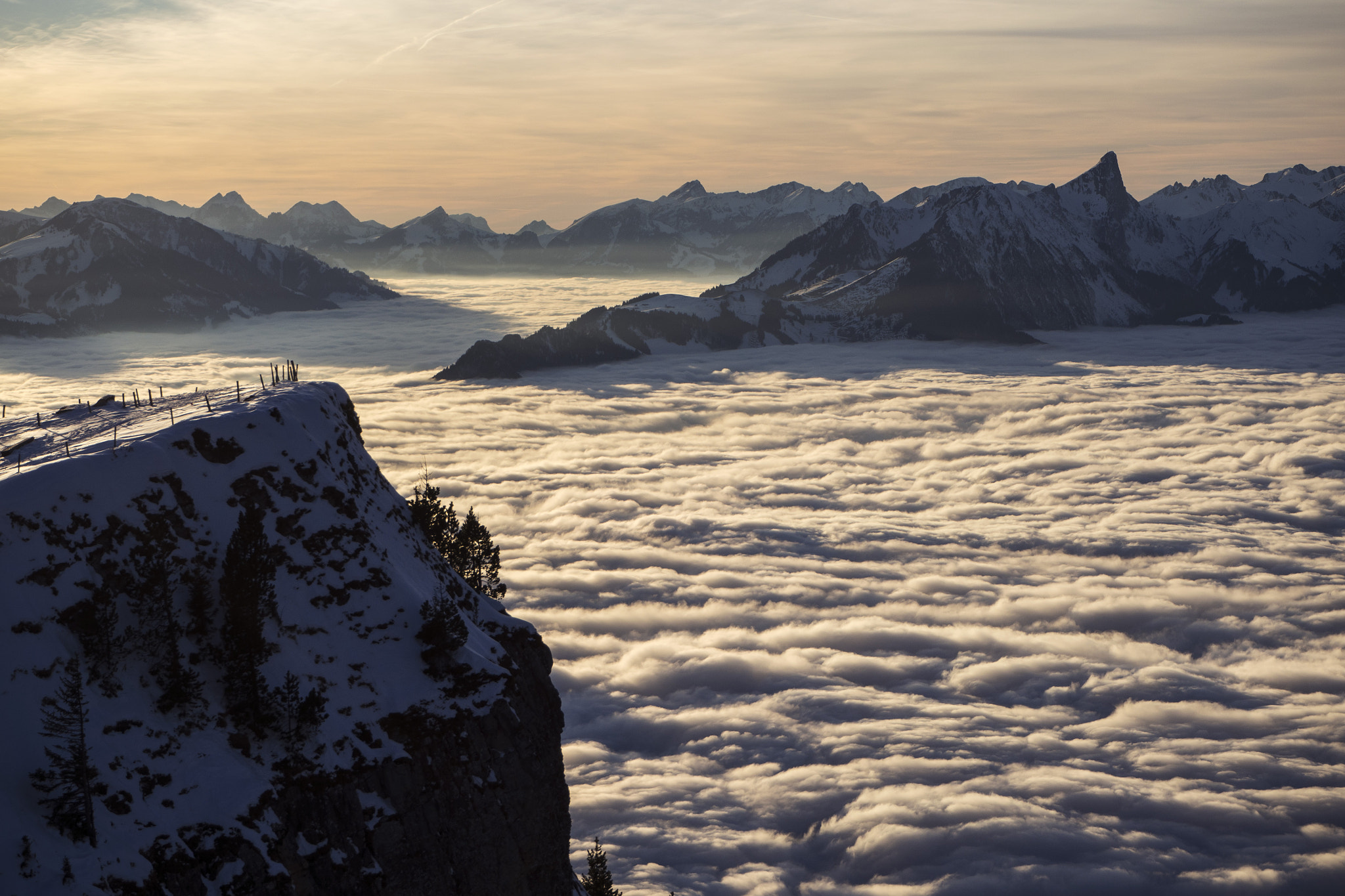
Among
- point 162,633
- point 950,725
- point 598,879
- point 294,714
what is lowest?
point 950,725

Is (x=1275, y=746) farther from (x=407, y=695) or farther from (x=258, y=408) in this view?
(x=258, y=408)

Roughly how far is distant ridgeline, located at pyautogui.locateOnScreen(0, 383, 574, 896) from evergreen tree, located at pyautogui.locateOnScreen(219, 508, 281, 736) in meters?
0.11

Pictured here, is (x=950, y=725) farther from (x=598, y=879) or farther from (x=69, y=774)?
(x=69, y=774)

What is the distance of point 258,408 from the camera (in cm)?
5241

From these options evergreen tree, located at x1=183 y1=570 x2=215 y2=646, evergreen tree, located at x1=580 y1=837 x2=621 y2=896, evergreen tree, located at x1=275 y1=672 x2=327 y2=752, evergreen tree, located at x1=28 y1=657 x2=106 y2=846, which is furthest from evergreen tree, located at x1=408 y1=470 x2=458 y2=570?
evergreen tree, located at x1=28 y1=657 x2=106 y2=846

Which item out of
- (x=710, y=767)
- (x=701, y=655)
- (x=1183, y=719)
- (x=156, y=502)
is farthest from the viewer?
(x=701, y=655)

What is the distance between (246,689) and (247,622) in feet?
10.9

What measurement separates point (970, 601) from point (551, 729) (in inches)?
5986

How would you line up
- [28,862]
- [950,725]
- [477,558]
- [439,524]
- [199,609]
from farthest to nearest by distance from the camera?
[950,725], [439,524], [477,558], [199,609], [28,862]

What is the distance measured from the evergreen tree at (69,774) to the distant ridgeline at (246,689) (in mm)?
93

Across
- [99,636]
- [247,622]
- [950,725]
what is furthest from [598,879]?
[950,725]

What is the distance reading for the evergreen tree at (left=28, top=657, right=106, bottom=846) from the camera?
1378 inches

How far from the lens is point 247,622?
4312 centimetres

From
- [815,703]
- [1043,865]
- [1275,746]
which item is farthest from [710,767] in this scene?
[1275,746]
